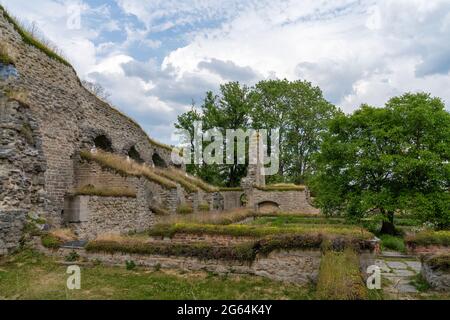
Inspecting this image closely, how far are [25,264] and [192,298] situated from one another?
17.7ft

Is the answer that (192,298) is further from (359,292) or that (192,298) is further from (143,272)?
(359,292)

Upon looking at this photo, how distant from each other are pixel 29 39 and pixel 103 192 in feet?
22.7

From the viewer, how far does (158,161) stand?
30766mm

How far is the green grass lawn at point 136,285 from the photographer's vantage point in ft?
22.9

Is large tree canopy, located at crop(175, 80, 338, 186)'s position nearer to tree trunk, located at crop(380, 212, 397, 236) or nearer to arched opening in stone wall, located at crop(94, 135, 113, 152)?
arched opening in stone wall, located at crop(94, 135, 113, 152)

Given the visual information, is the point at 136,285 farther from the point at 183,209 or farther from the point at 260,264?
the point at 183,209

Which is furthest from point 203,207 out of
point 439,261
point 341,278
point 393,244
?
point 341,278

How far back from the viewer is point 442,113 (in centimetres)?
1478

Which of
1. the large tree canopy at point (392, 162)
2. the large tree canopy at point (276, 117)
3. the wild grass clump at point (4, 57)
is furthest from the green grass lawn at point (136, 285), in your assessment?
the large tree canopy at point (276, 117)

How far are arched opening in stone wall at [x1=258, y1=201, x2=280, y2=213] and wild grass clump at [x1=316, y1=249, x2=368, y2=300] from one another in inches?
860

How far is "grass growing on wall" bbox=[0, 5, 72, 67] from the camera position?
13625mm

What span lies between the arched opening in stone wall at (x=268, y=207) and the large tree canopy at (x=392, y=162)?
12.4 m

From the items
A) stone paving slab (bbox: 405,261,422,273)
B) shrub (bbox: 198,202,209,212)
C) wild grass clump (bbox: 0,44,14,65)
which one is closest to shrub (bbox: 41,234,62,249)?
wild grass clump (bbox: 0,44,14,65)
